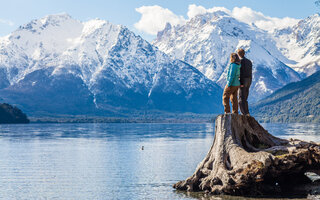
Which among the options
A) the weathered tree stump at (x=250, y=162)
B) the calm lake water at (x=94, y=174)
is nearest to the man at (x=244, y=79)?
the weathered tree stump at (x=250, y=162)

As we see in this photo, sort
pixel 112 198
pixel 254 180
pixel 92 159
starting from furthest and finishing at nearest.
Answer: pixel 92 159
pixel 112 198
pixel 254 180

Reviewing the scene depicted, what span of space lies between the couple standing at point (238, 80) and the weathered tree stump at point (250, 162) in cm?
135

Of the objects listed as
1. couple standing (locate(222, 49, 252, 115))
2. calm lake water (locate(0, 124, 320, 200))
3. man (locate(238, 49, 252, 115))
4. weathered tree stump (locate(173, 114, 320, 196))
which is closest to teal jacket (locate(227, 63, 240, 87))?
couple standing (locate(222, 49, 252, 115))

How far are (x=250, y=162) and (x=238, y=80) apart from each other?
738 cm

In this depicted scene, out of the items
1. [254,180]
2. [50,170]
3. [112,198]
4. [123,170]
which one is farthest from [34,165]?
[254,180]

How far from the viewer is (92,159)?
323ft

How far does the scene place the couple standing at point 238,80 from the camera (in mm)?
46688

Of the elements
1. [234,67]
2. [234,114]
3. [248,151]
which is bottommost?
[248,151]

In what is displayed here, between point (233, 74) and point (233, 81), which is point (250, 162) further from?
point (233, 74)

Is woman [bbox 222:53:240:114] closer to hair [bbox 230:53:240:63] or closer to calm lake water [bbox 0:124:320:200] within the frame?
hair [bbox 230:53:240:63]

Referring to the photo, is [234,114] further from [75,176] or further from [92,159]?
[92,159]

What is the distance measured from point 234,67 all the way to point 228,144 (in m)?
6.18

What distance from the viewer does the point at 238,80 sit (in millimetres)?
47031

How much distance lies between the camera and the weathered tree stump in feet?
139
